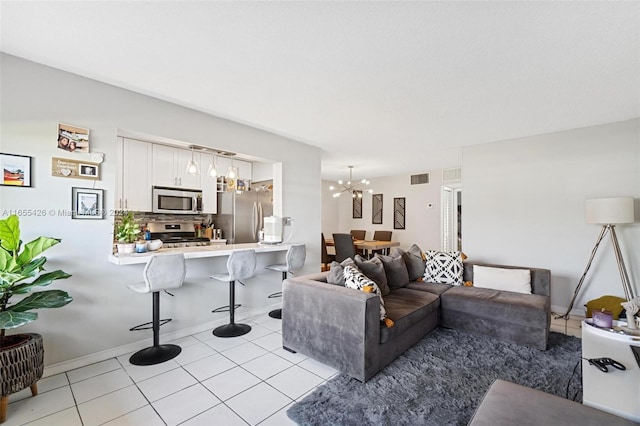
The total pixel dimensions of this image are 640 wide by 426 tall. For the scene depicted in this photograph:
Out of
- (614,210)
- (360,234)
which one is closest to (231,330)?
(614,210)

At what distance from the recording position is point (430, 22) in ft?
5.71

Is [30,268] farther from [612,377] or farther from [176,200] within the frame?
[612,377]

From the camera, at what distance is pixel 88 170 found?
2.52 meters

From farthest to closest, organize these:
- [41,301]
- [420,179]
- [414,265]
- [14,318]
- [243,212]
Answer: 1. [420,179]
2. [243,212]
3. [414,265]
4. [41,301]
5. [14,318]

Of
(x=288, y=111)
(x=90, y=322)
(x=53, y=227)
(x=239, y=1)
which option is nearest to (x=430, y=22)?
(x=239, y=1)

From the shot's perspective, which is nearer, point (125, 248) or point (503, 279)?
point (125, 248)

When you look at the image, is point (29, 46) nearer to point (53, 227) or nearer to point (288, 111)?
point (53, 227)

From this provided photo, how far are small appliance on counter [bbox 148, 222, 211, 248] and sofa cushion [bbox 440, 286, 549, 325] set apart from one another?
3680 mm

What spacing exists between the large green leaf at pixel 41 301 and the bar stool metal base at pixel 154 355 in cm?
88

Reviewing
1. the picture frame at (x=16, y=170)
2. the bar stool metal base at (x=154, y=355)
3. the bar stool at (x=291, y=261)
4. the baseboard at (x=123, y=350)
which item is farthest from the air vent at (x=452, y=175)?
the picture frame at (x=16, y=170)

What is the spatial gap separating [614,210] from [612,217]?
8cm

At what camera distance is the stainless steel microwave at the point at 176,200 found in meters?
4.29

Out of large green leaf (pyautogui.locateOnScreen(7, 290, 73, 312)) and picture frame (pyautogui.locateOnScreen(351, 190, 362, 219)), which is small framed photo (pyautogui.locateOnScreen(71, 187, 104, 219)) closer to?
large green leaf (pyautogui.locateOnScreen(7, 290, 73, 312))

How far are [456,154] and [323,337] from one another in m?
4.33
